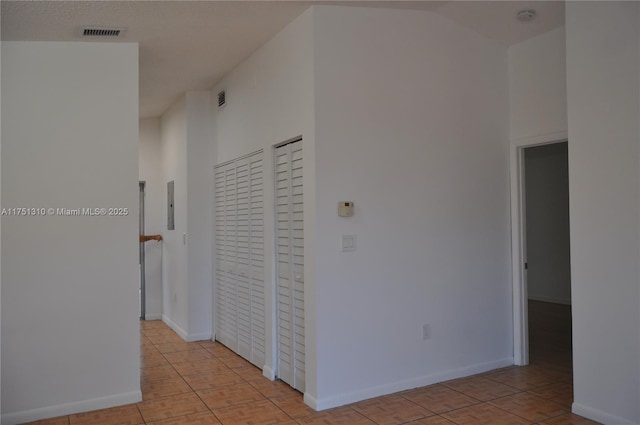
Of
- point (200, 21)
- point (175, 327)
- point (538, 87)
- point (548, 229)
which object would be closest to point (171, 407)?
point (175, 327)

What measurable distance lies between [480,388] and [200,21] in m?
3.39

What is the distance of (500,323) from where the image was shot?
173 inches

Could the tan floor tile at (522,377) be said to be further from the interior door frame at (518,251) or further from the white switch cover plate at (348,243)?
the white switch cover plate at (348,243)

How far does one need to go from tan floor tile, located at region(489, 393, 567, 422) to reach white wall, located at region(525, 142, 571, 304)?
14.6ft

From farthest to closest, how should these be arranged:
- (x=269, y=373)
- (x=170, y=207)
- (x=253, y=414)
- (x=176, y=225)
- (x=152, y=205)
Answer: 1. (x=152, y=205)
2. (x=170, y=207)
3. (x=176, y=225)
4. (x=269, y=373)
5. (x=253, y=414)

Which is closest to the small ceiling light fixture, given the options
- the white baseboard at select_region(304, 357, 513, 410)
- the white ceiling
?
the white ceiling

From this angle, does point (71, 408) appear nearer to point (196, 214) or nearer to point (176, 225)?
point (196, 214)

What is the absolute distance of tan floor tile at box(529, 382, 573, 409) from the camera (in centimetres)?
357

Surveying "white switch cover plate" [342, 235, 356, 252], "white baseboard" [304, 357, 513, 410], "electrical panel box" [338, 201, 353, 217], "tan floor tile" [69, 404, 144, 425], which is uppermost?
"electrical panel box" [338, 201, 353, 217]

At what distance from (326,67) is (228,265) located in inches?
97.6

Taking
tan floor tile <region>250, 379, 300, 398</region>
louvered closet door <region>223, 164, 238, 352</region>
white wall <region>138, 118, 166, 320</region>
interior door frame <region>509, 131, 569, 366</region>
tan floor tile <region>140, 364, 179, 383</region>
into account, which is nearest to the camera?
tan floor tile <region>250, 379, 300, 398</region>

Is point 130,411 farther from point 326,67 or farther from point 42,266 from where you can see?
point 326,67

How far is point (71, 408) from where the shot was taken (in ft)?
11.7

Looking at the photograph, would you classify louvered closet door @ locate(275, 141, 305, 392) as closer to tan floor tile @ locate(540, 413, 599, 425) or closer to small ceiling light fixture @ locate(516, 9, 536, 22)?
tan floor tile @ locate(540, 413, 599, 425)
